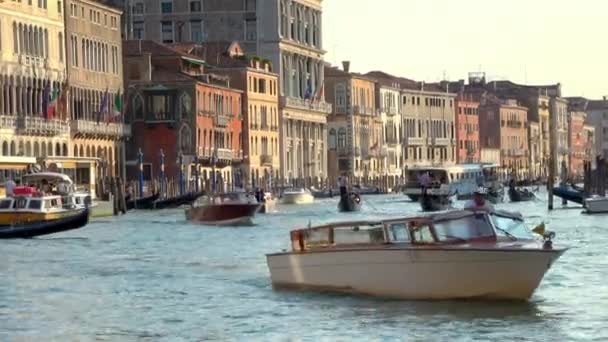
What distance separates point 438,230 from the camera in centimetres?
2336

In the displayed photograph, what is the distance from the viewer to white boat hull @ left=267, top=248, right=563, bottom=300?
2294 cm

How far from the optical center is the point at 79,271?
31.7m

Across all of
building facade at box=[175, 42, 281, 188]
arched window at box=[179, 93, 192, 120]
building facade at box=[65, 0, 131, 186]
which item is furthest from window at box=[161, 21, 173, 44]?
building facade at box=[65, 0, 131, 186]

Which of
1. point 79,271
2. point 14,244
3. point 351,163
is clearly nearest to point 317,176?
point 351,163

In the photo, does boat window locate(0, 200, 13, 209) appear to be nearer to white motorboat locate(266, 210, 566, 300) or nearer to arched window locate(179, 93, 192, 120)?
white motorboat locate(266, 210, 566, 300)

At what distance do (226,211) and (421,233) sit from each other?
26801 millimetres

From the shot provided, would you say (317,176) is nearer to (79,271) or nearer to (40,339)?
(79,271)

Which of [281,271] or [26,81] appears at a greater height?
[26,81]

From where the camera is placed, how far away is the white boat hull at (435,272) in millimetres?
22938

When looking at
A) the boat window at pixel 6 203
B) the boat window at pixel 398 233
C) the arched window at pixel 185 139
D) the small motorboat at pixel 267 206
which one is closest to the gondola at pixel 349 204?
the small motorboat at pixel 267 206

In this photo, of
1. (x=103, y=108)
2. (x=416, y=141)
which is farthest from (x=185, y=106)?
(x=416, y=141)

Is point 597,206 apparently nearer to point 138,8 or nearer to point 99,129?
point 99,129

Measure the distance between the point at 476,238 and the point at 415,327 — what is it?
5.78 ft

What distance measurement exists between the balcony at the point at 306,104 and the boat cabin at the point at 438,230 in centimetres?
7578
